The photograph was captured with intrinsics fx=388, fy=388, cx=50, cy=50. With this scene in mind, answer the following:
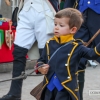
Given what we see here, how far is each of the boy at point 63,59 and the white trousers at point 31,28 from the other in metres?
0.94

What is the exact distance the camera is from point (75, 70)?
3189 millimetres

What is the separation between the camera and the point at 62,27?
318 cm

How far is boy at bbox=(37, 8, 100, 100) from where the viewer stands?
3.14m

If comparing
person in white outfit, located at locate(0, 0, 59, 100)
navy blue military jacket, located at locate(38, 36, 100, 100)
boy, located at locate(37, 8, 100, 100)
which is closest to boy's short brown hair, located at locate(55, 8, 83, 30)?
boy, located at locate(37, 8, 100, 100)

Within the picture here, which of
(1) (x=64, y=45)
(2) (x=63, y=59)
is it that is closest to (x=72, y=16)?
(1) (x=64, y=45)

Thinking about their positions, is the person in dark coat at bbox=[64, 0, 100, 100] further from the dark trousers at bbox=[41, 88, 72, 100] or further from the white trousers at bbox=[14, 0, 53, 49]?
the dark trousers at bbox=[41, 88, 72, 100]

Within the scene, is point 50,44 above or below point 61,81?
above

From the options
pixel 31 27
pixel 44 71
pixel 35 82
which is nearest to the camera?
pixel 44 71

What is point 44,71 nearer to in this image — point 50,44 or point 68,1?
point 50,44

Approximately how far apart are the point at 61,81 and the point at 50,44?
0.33 m

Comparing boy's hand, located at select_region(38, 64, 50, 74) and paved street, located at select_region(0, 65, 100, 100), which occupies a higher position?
boy's hand, located at select_region(38, 64, 50, 74)

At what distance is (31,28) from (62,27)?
3.50 ft

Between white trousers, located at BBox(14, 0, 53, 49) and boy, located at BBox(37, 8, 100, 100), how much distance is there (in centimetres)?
94

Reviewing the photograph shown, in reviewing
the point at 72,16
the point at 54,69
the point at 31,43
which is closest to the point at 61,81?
the point at 54,69
